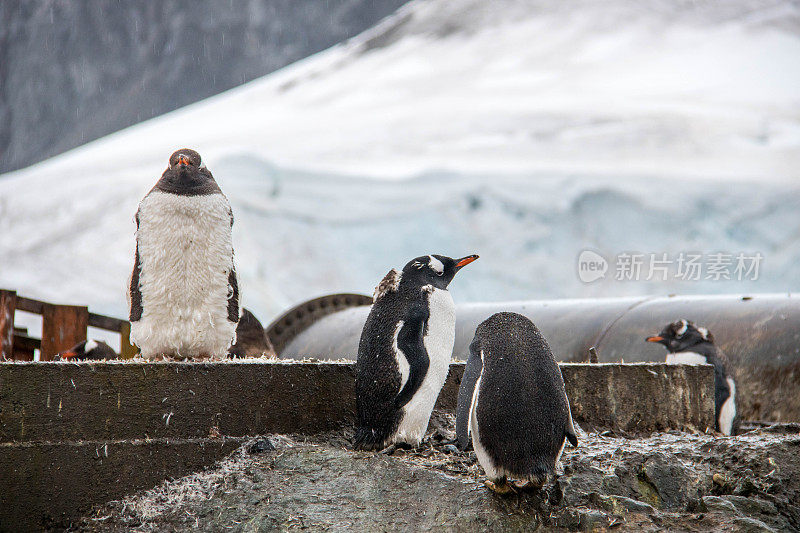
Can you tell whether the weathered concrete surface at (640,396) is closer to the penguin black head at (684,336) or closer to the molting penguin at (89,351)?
the penguin black head at (684,336)

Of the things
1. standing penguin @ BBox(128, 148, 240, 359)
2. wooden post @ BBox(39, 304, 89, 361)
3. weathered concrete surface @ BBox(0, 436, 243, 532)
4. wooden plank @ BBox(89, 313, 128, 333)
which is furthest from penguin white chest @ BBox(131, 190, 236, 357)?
wooden plank @ BBox(89, 313, 128, 333)

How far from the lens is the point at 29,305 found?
16.9 ft

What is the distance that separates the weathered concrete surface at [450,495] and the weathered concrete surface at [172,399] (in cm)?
11

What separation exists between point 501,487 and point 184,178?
1.47m

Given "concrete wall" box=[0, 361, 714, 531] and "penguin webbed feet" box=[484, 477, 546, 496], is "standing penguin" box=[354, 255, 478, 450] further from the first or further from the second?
"penguin webbed feet" box=[484, 477, 546, 496]

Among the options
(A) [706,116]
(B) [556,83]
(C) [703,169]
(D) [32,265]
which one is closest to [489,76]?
(B) [556,83]

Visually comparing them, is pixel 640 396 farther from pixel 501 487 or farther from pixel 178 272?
pixel 178 272

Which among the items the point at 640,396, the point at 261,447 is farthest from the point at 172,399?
the point at 640,396

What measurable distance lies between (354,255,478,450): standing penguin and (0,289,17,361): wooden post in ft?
10.7

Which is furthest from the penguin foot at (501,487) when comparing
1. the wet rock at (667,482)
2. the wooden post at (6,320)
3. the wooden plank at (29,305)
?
the wooden plank at (29,305)

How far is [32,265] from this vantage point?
59.7 feet

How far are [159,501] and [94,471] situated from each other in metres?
0.20

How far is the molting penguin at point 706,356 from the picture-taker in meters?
4.19

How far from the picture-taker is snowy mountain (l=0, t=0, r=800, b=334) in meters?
16.1
